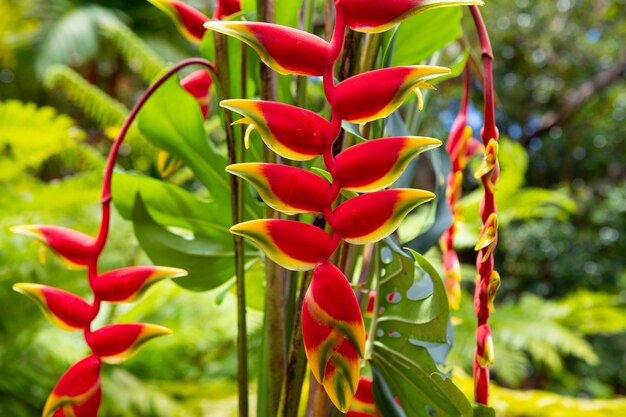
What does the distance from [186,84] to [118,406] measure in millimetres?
692

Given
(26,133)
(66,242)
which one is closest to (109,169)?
(66,242)

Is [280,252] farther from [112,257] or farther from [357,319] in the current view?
[112,257]

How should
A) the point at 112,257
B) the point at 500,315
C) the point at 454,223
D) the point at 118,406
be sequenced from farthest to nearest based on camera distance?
the point at 500,315 < the point at 112,257 < the point at 118,406 < the point at 454,223

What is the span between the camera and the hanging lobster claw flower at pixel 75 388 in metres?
0.25

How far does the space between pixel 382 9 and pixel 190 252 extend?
240 millimetres

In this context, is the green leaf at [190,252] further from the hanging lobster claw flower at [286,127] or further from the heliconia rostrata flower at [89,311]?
the hanging lobster claw flower at [286,127]

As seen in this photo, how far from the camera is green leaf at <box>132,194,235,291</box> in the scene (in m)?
0.36

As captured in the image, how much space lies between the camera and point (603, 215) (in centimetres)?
346

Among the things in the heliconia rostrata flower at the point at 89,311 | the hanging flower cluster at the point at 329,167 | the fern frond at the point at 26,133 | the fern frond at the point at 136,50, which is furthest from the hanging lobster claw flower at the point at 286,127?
the fern frond at the point at 136,50

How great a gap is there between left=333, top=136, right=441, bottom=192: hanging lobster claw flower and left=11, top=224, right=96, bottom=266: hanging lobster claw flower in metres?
0.15

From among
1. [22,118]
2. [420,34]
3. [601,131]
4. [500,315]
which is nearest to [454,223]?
[420,34]

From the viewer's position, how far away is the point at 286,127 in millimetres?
183

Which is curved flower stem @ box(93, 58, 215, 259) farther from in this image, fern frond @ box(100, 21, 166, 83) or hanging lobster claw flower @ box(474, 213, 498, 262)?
fern frond @ box(100, 21, 166, 83)

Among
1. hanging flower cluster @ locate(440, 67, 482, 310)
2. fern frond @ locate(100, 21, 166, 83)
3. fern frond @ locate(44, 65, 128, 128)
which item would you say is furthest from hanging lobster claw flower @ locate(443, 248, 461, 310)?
fern frond @ locate(100, 21, 166, 83)
